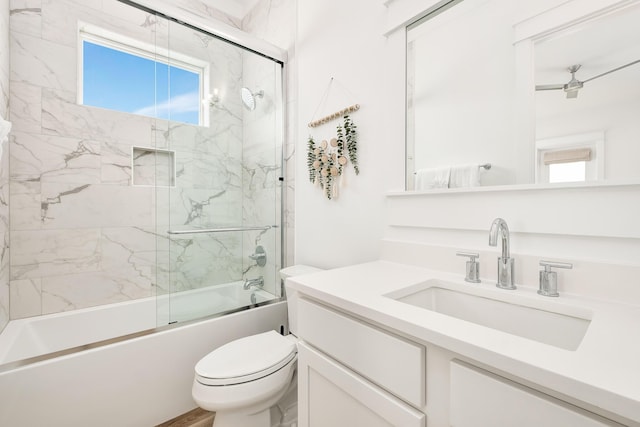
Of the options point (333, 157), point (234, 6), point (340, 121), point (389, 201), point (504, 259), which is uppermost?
point (234, 6)

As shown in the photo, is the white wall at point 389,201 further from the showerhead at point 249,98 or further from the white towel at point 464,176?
the showerhead at point 249,98

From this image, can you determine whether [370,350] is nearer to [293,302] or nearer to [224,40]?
[293,302]

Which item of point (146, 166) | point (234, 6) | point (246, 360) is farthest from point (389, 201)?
point (234, 6)

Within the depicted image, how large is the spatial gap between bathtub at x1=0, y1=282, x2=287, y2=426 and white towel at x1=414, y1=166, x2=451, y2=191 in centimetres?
123

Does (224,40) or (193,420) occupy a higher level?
(224,40)

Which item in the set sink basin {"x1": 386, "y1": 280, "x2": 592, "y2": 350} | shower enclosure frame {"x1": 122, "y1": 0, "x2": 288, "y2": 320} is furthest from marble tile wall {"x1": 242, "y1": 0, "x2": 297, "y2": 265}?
sink basin {"x1": 386, "y1": 280, "x2": 592, "y2": 350}

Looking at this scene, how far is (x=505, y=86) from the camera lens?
99 cm

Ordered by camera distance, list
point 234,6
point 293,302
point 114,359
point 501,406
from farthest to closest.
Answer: point 234,6 → point 293,302 → point 114,359 → point 501,406

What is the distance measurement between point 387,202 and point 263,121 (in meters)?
1.12

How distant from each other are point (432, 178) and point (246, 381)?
1.13m

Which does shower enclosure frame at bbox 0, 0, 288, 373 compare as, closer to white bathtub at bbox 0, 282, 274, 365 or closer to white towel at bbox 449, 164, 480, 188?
white bathtub at bbox 0, 282, 274, 365

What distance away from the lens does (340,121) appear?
1625 millimetres

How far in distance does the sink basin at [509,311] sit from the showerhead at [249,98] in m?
1.58

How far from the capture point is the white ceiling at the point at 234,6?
2406 millimetres
